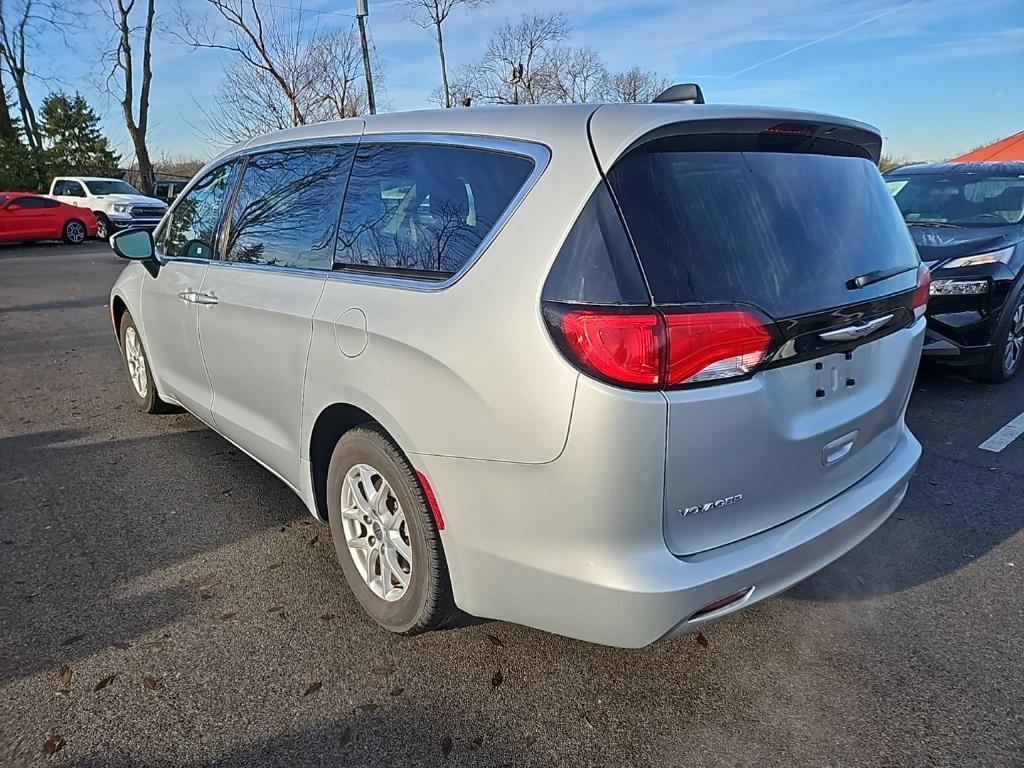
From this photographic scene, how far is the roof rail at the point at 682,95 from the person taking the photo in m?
2.36

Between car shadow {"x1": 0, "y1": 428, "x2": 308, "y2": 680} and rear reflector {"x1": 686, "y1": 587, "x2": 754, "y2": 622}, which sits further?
car shadow {"x1": 0, "y1": 428, "x2": 308, "y2": 680}

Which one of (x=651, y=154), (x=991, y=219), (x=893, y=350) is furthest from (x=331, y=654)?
(x=991, y=219)

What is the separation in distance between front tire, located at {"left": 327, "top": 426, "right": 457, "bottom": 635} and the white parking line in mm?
3653

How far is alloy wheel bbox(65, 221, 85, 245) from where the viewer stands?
2123 centimetres

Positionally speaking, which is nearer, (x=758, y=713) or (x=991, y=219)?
(x=758, y=713)

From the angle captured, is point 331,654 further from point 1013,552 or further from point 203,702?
point 1013,552

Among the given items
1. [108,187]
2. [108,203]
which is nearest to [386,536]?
[108,203]

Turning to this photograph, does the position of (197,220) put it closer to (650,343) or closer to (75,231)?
(650,343)

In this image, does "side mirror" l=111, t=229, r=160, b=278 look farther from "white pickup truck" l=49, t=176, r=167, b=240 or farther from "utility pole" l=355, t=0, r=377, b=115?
"white pickup truck" l=49, t=176, r=167, b=240

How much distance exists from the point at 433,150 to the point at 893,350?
1701mm

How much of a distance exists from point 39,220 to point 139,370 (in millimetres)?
19348

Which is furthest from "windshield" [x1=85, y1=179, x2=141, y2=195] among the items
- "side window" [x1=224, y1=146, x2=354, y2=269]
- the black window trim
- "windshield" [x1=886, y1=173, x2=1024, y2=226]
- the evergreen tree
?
the black window trim

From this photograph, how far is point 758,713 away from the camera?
225 centimetres

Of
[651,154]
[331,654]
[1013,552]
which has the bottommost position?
[1013,552]
